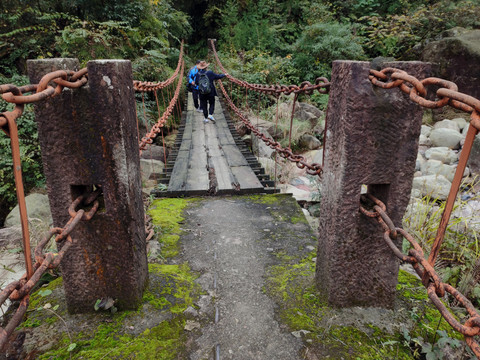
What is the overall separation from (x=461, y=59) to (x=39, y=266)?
389 inches

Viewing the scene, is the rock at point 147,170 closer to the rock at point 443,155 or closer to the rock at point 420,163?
the rock at point 420,163

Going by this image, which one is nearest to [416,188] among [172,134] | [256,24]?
[172,134]

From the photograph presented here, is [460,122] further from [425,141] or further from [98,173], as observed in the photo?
[98,173]

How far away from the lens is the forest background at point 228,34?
6.27 metres

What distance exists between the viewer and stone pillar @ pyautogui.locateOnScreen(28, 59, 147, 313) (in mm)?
1229

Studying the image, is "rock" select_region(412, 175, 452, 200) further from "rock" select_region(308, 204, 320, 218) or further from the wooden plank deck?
the wooden plank deck

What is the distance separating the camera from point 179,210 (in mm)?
2877

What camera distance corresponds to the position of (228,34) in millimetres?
14570

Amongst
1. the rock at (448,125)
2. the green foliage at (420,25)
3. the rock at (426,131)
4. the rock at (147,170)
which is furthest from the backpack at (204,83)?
the green foliage at (420,25)

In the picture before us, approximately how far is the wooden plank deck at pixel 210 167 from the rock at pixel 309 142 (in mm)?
1834

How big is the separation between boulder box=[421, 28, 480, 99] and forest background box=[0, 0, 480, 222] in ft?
3.91

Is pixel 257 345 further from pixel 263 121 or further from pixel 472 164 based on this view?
pixel 263 121

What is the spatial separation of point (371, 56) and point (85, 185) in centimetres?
1207

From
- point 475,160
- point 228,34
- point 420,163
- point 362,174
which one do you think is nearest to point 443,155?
point 420,163
